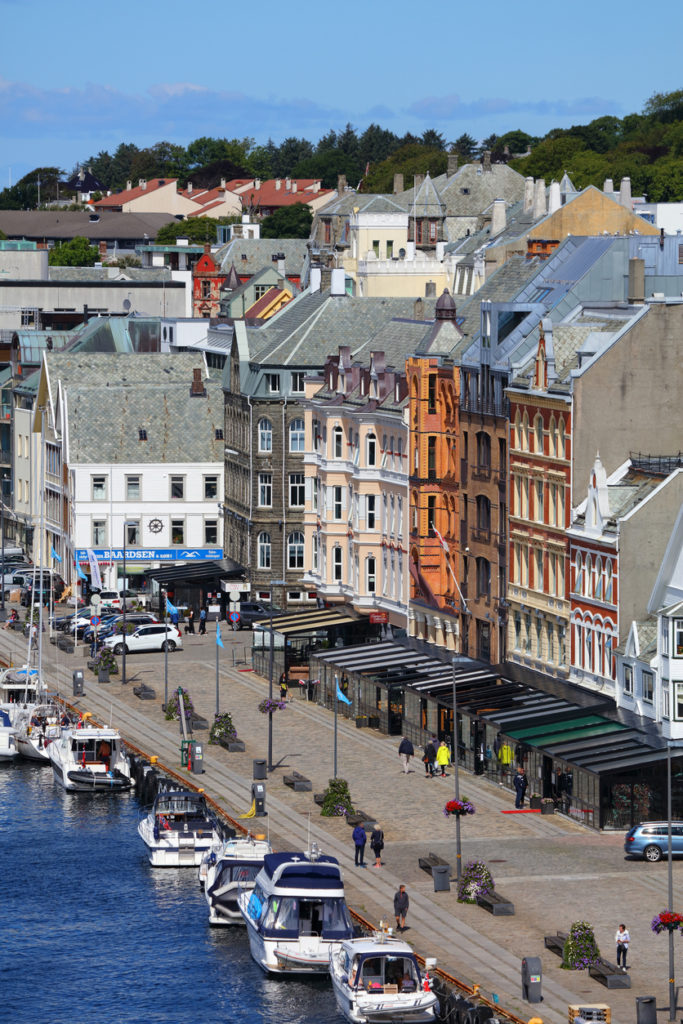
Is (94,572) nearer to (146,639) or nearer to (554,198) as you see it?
(146,639)

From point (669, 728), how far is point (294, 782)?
660 inches

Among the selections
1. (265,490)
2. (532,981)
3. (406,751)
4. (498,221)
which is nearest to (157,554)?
(265,490)

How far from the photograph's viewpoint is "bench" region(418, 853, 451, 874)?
88.2 metres

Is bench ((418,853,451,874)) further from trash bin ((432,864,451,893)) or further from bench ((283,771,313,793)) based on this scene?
bench ((283,771,313,793))

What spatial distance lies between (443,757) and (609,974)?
34936 mm

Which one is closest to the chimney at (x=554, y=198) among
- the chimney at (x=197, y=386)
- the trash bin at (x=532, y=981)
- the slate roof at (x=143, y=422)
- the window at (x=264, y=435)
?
the slate roof at (x=143, y=422)

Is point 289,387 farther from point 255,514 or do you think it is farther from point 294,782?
point 294,782

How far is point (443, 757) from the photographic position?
354 ft

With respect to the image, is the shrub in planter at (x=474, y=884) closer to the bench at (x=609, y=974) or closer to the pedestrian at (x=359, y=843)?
the pedestrian at (x=359, y=843)

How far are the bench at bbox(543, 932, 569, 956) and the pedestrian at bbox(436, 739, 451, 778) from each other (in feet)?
99.6

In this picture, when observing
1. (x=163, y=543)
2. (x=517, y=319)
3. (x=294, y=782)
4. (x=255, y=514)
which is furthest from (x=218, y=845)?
(x=163, y=543)

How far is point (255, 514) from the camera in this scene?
157m

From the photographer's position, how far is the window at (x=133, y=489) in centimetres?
17200

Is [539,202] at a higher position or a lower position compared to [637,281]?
higher
